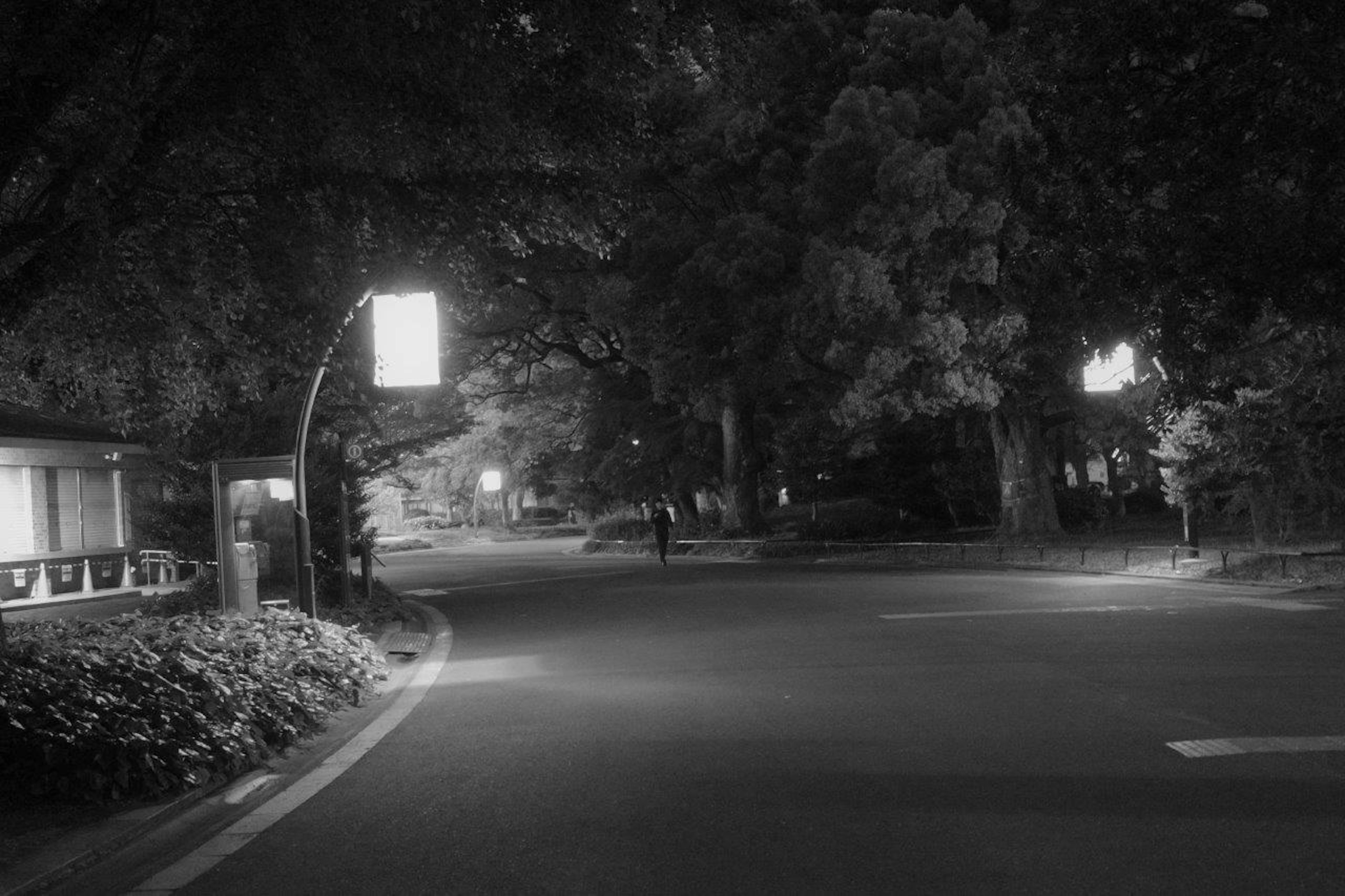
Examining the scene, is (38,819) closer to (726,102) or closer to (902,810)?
(902,810)

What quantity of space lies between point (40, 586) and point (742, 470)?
68.0 ft

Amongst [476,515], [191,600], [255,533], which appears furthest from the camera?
[476,515]

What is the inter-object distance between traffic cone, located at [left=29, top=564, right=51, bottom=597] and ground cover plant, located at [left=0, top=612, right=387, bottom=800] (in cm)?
1654

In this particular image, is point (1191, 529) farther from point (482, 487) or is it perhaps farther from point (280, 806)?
point (482, 487)

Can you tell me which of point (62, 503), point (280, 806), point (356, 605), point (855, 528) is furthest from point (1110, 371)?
point (280, 806)

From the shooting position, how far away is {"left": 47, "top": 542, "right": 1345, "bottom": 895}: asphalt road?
651cm

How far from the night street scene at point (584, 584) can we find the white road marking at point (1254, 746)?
64 mm

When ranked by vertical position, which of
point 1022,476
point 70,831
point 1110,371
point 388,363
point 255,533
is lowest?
point 70,831

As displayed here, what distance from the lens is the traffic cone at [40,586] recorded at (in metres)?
27.9

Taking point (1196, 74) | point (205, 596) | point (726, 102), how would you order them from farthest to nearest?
1. point (726, 102)
2. point (205, 596)
3. point (1196, 74)

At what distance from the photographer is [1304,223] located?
1155 cm

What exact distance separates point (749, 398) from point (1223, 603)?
65.2 ft

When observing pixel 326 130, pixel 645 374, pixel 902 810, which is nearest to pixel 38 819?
pixel 902 810

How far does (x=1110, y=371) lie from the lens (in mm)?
31125
